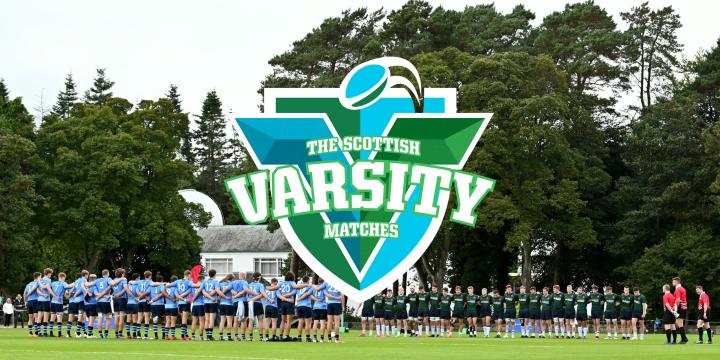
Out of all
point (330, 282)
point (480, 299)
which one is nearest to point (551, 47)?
point (480, 299)

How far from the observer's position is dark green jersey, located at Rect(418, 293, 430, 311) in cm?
4132

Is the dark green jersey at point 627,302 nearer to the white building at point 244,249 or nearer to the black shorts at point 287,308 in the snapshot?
the black shorts at point 287,308

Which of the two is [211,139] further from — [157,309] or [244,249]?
[157,309]

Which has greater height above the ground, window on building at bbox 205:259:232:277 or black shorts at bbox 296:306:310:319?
window on building at bbox 205:259:232:277

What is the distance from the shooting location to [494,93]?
5953 centimetres

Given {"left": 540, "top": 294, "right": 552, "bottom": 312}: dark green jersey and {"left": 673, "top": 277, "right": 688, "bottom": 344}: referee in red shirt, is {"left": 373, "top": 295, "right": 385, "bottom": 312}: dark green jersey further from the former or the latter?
{"left": 673, "top": 277, "right": 688, "bottom": 344}: referee in red shirt

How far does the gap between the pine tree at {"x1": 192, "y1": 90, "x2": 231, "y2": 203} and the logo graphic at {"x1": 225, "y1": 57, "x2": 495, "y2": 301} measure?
81596 millimetres

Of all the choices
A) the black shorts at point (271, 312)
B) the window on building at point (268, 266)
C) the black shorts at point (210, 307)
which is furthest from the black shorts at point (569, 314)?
the window on building at point (268, 266)

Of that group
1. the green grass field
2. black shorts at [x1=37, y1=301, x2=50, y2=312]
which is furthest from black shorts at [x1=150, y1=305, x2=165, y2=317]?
the green grass field

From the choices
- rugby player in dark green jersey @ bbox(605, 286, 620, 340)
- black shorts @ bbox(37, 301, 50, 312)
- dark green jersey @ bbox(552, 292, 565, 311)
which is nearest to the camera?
black shorts @ bbox(37, 301, 50, 312)

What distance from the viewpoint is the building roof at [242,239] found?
9350 centimetres

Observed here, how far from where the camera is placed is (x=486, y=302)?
4200cm

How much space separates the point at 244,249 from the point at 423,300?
5366 centimetres

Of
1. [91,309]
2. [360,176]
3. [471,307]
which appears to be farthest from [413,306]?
[91,309]
